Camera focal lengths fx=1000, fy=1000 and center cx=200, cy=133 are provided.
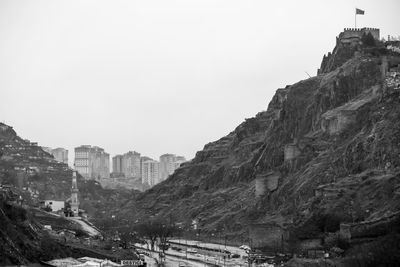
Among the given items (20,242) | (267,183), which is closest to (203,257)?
(267,183)

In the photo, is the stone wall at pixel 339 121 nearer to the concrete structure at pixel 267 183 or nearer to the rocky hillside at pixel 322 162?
the rocky hillside at pixel 322 162

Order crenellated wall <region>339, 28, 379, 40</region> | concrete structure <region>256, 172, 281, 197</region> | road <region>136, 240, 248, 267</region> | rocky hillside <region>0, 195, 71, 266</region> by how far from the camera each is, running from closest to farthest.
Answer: rocky hillside <region>0, 195, 71, 266</region>
road <region>136, 240, 248, 267</region>
concrete structure <region>256, 172, 281, 197</region>
crenellated wall <region>339, 28, 379, 40</region>

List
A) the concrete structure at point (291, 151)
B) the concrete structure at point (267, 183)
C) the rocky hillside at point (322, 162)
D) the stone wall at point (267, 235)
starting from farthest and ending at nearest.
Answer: the concrete structure at point (291, 151) → the concrete structure at point (267, 183) → the stone wall at point (267, 235) → the rocky hillside at point (322, 162)

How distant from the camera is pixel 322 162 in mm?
134250

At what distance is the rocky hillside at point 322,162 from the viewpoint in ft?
354

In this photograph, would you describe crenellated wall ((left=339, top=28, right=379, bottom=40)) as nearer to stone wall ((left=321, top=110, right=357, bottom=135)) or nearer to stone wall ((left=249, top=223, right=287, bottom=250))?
stone wall ((left=321, top=110, right=357, bottom=135))

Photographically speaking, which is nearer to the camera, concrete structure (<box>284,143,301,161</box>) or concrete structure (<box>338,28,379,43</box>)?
concrete structure (<box>284,143,301,161</box>)

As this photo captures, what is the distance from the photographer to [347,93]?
15225 cm

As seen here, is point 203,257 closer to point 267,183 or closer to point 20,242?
point 267,183

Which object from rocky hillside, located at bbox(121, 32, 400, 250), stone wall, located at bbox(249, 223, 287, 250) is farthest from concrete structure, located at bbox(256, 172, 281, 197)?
stone wall, located at bbox(249, 223, 287, 250)

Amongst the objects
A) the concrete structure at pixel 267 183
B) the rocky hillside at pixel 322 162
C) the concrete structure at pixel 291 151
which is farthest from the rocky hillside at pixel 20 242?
the concrete structure at pixel 291 151

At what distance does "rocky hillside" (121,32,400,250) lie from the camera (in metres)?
108

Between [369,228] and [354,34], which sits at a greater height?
[354,34]

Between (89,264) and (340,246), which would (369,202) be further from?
(89,264)
